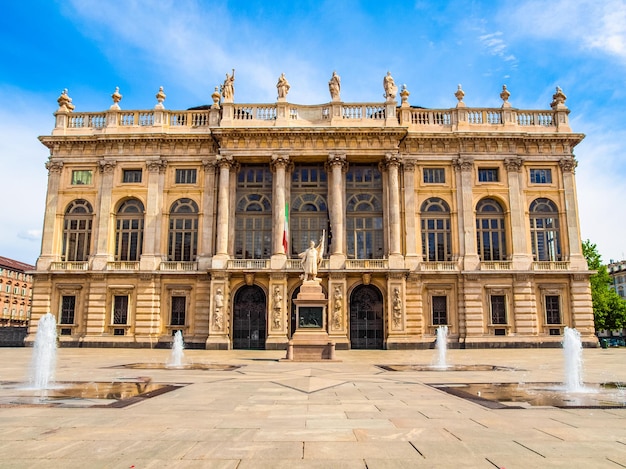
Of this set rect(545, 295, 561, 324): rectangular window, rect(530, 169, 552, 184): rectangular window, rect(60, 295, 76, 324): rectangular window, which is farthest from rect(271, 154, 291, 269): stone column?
rect(545, 295, 561, 324): rectangular window

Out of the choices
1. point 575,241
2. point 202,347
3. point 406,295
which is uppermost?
point 575,241

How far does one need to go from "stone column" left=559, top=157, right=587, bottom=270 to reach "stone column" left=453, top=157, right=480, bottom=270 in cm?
689

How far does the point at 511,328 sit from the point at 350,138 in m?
17.8

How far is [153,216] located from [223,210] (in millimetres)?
5459

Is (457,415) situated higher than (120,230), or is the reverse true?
(120,230)

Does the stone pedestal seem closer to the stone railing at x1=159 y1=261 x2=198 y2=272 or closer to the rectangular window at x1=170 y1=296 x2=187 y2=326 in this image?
the stone railing at x1=159 y1=261 x2=198 y2=272

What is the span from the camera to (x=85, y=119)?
39.6 m

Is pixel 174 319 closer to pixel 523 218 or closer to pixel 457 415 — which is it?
pixel 523 218

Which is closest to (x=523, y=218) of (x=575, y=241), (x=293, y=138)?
(x=575, y=241)

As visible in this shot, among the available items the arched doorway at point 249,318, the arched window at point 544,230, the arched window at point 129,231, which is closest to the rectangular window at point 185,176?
the arched window at point 129,231

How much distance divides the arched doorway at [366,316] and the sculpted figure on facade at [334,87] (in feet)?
47.0

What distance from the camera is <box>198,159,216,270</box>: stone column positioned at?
3691 centimetres

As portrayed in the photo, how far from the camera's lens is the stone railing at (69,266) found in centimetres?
3712

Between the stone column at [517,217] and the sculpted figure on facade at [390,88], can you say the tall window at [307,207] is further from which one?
the stone column at [517,217]
